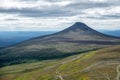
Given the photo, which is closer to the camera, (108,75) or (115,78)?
(115,78)

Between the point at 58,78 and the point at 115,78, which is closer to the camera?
the point at 115,78

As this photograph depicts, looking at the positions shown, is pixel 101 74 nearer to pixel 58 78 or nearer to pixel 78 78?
pixel 78 78

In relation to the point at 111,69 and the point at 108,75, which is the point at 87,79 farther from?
the point at 111,69

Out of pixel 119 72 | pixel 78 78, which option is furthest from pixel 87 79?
pixel 119 72

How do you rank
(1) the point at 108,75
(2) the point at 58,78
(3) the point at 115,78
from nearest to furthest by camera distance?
(3) the point at 115,78 → (1) the point at 108,75 → (2) the point at 58,78

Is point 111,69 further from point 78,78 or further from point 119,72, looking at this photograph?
point 78,78

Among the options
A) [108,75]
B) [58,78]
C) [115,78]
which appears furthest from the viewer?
[58,78]

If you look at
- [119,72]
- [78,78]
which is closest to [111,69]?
[119,72]
